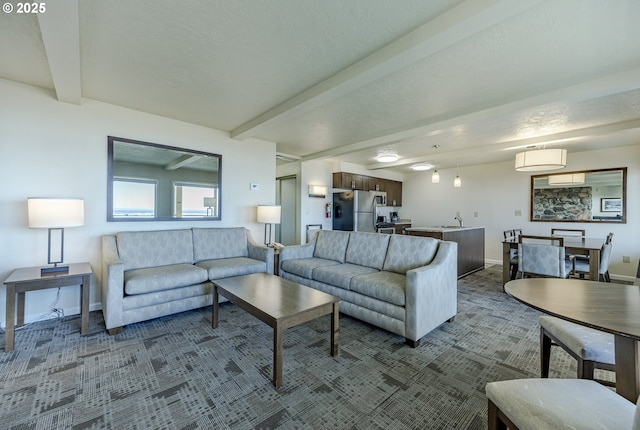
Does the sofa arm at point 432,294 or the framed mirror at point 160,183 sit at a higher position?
the framed mirror at point 160,183

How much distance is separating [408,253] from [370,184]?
4.35m

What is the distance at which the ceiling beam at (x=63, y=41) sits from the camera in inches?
63.5

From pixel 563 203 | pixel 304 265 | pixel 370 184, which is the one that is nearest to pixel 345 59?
pixel 304 265

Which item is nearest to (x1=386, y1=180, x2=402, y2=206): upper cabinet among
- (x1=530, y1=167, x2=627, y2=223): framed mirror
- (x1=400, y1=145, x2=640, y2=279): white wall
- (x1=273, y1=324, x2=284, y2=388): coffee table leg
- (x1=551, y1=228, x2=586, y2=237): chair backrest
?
(x1=400, y1=145, x2=640, y2=279): white wall

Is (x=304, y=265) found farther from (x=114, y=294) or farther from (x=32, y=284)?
(x=32, y=284)

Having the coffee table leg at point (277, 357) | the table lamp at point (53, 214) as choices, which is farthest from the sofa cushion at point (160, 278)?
the coffee table leg at point (277, 357)

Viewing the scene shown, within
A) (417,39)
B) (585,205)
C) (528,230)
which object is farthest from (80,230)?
(585,205)

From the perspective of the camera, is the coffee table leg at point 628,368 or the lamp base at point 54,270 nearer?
the coffee table leg at point 628,368

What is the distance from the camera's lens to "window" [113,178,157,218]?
3328 mm

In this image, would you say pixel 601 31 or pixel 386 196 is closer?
pixel 601 31

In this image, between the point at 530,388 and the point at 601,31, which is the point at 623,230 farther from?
the point at 530,388

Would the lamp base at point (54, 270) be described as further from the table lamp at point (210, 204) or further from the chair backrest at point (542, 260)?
the chair backrest at point (542, 260)

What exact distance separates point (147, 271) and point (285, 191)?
4.25m

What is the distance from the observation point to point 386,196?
7602mm
